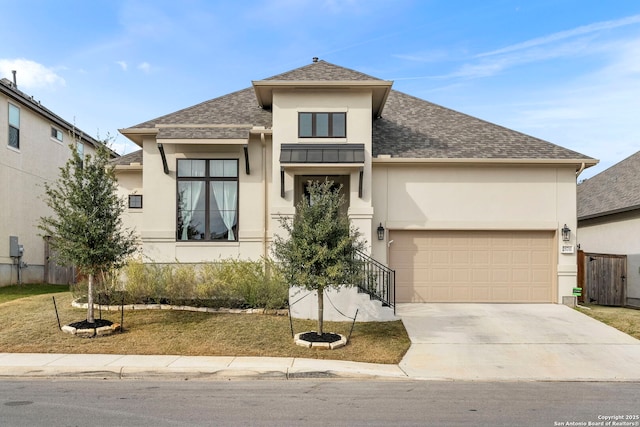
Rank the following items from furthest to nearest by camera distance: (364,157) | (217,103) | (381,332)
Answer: (217,103), (364,157), (381,332)

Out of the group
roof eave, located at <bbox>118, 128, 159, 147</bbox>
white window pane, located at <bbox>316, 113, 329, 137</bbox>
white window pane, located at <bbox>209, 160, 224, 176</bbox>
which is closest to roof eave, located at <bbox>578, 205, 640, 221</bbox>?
white window pane, located at <bbox>316, 113, 329, 137</bbox>

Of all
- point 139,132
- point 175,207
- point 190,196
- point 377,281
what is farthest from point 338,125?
point 139,132

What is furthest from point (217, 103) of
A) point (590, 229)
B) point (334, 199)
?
point (590, 229)

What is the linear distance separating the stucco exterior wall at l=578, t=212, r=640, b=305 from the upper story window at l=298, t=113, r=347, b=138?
1032cm

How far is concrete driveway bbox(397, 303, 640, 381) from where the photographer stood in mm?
9117

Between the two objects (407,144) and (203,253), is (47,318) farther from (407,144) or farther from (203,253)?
(407,144)

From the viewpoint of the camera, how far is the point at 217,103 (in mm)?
17172

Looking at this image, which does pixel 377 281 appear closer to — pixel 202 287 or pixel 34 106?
pixel 202 287

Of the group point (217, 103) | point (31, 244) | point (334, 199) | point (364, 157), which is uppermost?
point (217, 103)

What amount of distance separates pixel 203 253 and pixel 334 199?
549cm

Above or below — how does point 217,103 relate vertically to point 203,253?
above

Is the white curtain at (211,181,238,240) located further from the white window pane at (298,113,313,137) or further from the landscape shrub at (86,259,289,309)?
the white window pane at (298,113,313,137)

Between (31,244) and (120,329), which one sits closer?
(120,329)

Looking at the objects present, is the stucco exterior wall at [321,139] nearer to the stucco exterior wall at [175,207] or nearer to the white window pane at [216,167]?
the stucco exterior wall at [175,207]
